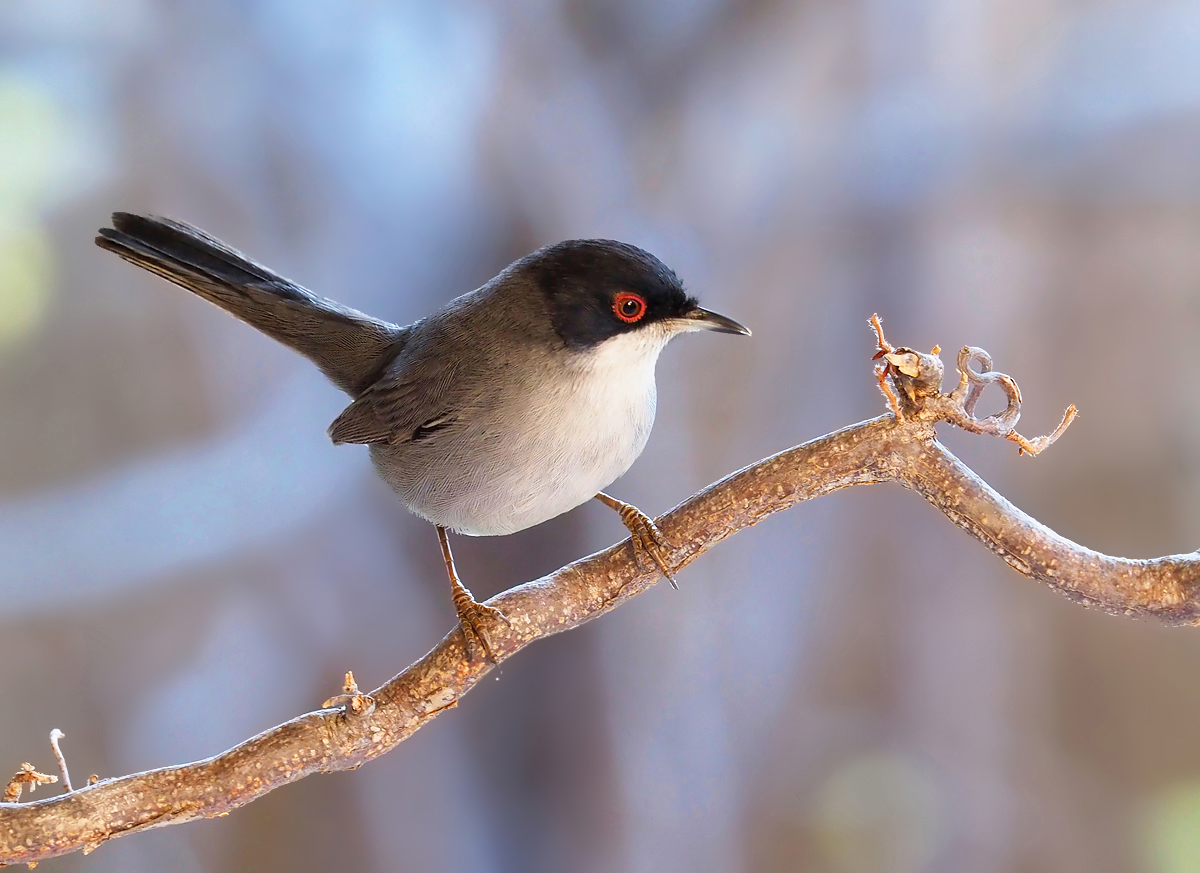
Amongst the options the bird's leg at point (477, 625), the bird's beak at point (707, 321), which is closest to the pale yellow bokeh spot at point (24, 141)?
the bird's leg at point (477, 625)

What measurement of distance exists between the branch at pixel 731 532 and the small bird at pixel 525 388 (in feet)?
0.56

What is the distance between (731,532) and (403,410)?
3.13 feet

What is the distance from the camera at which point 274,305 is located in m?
2.67

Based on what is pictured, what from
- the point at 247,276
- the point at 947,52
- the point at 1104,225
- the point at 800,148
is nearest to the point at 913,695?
the point at 1104,225

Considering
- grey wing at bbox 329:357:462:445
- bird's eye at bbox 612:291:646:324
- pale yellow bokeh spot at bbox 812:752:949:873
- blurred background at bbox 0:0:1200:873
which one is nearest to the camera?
bird's eye at bbox 612:291:646:324

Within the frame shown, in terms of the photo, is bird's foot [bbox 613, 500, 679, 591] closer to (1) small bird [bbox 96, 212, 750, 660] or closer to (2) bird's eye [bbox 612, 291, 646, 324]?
(1) small bird [bbox 96, 212, 750, 660]

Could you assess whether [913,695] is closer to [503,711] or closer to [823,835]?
[823,835]

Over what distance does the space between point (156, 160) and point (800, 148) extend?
273 cm

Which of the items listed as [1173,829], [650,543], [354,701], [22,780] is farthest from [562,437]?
[1173,829]

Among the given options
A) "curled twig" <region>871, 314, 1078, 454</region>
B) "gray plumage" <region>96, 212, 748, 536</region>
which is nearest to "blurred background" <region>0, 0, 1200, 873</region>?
"gray plumage" <region>96, 212, 748, 536</region>

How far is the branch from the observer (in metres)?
1.81

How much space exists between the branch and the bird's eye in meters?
0.44

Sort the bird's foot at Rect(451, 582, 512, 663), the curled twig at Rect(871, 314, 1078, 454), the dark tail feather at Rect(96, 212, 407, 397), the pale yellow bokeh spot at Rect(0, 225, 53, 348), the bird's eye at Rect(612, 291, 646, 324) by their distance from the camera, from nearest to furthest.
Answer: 1. the curled twig at Rect(871, 314, 1078, 454)
2. the bird's foot at Rect(451, 582, 512, 663)
3. the bird's eye at Rect(612, 291, 646, 324)
4. the dark tail feather at Rect(96, 212, 407, 397)
5. the pale yellow bokeh spot at Rect(0, 225, 53, 348)

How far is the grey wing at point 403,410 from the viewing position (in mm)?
2346
